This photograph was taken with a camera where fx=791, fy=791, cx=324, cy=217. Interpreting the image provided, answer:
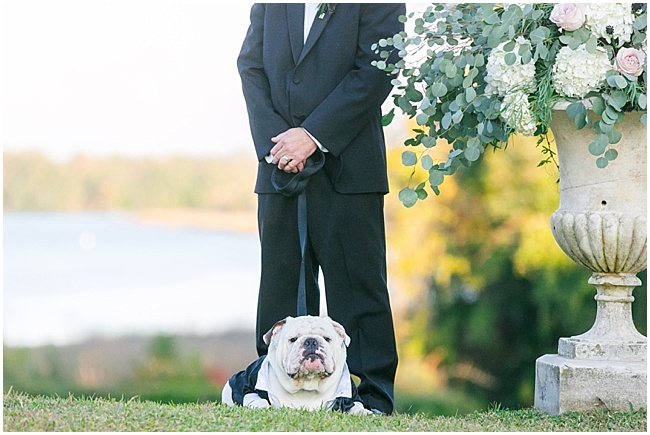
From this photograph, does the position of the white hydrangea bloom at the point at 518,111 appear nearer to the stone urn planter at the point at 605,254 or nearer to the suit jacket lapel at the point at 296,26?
the stone urn planter at the point at 605,254

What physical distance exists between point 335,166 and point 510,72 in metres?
A: 0.66

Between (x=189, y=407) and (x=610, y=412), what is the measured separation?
1.32 metres

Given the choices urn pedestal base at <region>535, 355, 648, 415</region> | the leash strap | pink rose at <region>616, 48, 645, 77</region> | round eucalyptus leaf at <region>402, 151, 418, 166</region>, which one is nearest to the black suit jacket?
the leash strap

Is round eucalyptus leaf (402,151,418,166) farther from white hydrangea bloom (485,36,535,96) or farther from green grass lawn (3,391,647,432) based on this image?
green grass lawn (3,391,647,432)

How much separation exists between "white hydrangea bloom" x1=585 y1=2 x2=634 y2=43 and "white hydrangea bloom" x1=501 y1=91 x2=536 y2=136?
0.28 meters

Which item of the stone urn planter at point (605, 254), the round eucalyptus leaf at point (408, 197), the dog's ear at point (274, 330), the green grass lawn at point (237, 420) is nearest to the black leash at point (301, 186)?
the dog's ear at point (274, 330)

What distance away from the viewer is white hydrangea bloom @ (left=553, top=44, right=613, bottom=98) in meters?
2.30

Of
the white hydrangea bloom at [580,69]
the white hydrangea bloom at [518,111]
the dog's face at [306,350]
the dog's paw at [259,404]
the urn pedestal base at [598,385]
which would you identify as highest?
the white hydrangea bloom at [580,69]

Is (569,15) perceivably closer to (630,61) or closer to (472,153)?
(630,61)

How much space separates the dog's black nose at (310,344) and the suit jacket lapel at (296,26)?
0.96 m

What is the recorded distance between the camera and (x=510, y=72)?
93.4 inches

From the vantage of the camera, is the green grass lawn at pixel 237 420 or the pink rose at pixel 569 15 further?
the pink rose at pixel 569 15

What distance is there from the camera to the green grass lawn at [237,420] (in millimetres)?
2117

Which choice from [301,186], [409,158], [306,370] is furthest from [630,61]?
[306,370]
